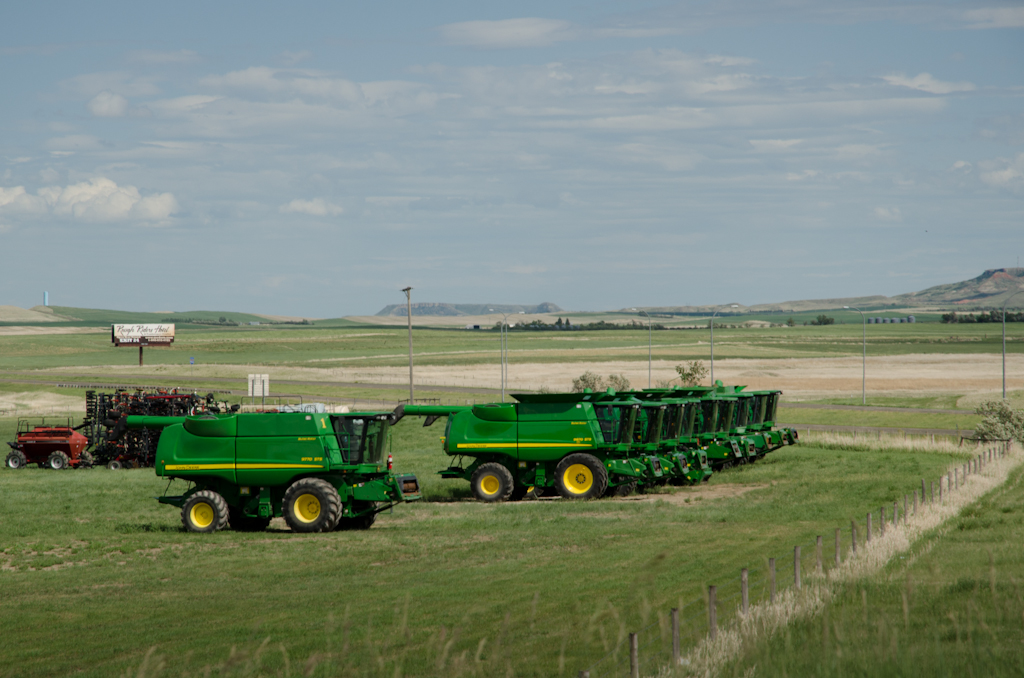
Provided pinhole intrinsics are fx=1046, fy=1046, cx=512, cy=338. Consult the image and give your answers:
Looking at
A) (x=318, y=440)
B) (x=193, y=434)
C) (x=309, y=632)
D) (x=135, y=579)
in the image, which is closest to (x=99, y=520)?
(x=193, y=434)

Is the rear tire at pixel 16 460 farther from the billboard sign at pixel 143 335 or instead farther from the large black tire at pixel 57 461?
the billboard sign at pixel 143 335

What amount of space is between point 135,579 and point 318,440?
711cm

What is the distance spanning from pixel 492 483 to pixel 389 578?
44.4 feet

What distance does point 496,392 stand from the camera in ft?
291

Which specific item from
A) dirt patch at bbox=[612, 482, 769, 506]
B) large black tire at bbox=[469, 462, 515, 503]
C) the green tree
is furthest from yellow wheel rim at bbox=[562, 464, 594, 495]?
the green tree

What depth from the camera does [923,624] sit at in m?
13.3

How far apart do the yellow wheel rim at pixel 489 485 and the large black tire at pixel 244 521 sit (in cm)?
741

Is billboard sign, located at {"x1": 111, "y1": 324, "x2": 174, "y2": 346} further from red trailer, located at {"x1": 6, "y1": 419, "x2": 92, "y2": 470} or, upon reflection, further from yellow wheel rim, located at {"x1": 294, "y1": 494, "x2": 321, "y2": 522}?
yellow wheel rim, located at {"x1": 294, "y1": 494, "x2": 321, "y2": 522}

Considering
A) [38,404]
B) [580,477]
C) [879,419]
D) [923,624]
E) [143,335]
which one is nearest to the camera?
[923,624]

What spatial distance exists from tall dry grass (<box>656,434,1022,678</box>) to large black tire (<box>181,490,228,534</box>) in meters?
15.4

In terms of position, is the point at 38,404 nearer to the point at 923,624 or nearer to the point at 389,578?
the point at 389,578

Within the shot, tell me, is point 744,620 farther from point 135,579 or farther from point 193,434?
point 193,434

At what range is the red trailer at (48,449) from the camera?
48688 mm

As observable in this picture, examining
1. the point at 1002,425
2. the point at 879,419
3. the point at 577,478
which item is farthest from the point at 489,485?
the point at 879,419
